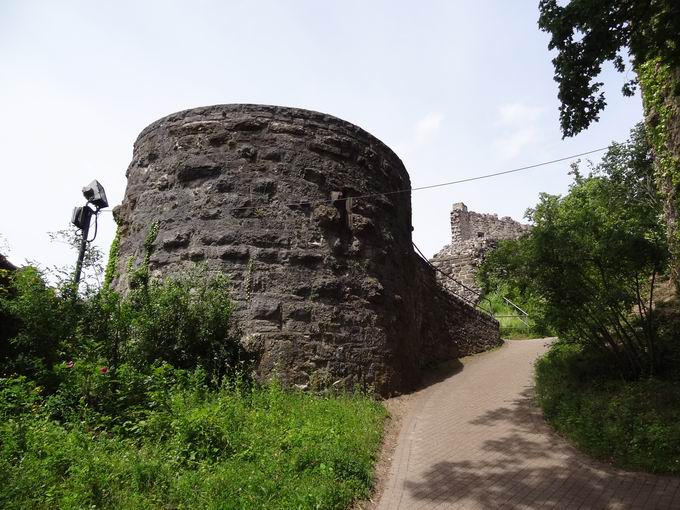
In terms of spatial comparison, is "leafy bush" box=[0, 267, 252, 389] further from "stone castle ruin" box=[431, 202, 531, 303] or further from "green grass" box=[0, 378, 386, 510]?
"stone castle ruin" box=[431, 202, 531, 303]

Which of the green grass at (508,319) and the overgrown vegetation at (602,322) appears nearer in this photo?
the overgrown vegetation at (602,322)

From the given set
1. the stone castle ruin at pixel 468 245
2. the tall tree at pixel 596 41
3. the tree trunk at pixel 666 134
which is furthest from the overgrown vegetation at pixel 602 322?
the stone castle ruin at pixel 468 245

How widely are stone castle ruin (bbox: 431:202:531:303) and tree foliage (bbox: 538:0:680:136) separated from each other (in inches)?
420

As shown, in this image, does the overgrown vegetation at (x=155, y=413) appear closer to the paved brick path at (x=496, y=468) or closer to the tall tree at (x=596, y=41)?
the paved brick path at (x=496, y=468)

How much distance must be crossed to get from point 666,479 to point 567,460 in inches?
37.6

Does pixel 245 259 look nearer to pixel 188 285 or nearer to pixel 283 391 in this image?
pixel 188 285

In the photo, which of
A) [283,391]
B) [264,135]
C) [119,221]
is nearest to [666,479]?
[283,391]

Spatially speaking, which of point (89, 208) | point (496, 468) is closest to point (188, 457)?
point (496, 468)

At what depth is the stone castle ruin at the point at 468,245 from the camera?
64.7ft

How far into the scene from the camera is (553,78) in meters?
6.25

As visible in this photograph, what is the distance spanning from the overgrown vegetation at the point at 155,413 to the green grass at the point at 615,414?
2571mm

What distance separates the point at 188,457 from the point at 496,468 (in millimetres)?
3290

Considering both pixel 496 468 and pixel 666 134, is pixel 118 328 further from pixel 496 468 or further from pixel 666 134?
pixel 666 134

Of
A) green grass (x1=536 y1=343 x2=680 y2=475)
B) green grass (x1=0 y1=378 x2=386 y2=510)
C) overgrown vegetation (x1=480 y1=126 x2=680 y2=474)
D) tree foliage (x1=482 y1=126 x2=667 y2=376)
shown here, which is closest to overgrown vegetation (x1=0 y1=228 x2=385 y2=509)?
green grass (x1=0 y1=378 x2=386 y2=510)
